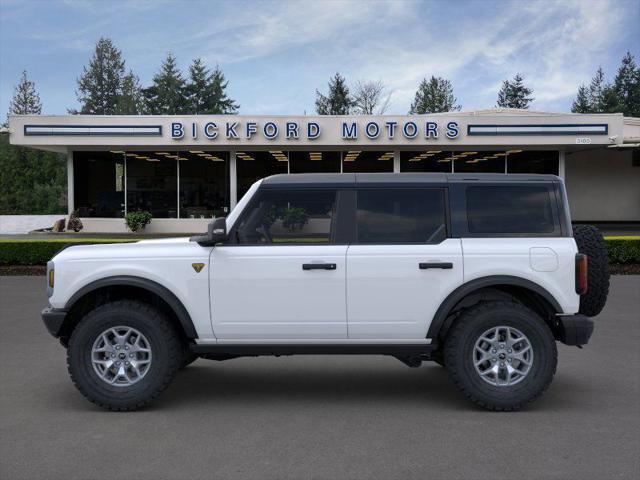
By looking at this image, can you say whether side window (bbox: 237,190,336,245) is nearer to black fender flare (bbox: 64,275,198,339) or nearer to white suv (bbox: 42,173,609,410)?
white suv (bbox: 42,173,609,410)

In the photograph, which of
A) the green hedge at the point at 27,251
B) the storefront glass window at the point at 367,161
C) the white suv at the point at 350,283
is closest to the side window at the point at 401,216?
the white suv at the point at 350,283

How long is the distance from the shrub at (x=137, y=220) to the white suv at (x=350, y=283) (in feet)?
77.8

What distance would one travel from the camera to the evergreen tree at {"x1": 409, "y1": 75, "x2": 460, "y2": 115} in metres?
77.6

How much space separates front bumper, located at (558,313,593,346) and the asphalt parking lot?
57 centimetres

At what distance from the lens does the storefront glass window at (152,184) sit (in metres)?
30.0

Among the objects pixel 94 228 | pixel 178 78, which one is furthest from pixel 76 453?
pixel 178 78

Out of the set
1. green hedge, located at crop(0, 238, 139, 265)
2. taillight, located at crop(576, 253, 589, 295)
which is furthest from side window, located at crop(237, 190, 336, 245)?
green hedge, located at crop(0, 238, 139, 265)

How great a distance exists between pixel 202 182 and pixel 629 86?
221 feet

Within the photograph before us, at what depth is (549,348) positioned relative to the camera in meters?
5.48

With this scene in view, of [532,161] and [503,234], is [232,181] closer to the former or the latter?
[532,161]

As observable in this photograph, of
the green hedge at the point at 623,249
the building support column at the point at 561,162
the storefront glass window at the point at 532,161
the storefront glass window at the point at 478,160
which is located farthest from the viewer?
the storefront glass window at the point at 478,160

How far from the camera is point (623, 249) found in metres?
16.8

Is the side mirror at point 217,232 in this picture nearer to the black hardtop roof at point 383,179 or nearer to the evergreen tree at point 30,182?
the black hardtop roof at point 383,179

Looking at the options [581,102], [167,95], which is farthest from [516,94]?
[167,95]
